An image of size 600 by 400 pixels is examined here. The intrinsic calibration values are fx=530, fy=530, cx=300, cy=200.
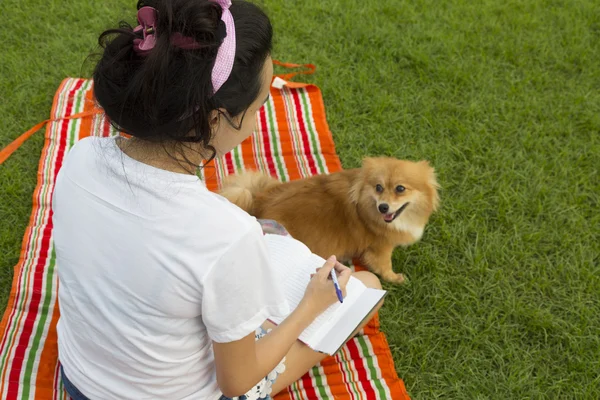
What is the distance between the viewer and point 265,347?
1.32m

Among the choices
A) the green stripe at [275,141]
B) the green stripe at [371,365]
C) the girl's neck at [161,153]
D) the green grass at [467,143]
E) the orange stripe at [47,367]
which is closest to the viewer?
the girl's neck at [161,153]

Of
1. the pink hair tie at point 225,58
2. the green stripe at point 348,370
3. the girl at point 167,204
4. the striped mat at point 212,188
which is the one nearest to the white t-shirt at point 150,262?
the girl at point 167,204

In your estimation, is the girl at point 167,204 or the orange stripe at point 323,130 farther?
the orange stripe at point 323,130

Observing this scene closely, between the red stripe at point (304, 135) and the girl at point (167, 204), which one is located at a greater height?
the girl at point (167, 204)

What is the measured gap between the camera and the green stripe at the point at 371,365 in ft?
6.71

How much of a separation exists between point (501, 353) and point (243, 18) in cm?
179

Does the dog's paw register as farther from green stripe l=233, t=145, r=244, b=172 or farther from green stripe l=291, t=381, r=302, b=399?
green stripe l=233, t=145, r=244, b=172

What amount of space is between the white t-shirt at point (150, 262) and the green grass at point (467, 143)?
1.28 meters

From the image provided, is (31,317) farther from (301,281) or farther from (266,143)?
(266,143)

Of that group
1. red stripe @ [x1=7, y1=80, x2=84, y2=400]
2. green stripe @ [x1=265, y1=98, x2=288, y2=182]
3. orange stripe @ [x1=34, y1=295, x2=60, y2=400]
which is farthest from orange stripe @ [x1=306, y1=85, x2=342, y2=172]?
orange stripe @ [x1=34, y1=295, x2=60, y2=400]

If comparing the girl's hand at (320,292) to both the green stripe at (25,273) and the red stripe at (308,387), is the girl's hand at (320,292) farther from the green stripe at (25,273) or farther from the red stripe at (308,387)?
the green stripe at (25,273)

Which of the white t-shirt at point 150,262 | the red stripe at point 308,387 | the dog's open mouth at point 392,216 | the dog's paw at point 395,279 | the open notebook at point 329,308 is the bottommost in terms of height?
the red stripe at point 308,387

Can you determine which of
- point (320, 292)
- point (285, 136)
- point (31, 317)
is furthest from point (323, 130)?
point (31, 317)

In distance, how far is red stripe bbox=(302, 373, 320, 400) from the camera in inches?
79.1
